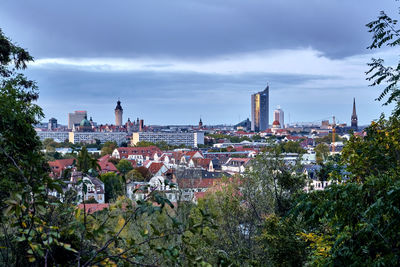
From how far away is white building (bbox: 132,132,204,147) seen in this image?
148 meters

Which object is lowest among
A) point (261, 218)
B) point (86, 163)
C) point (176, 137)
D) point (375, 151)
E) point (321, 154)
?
point (176, 137)

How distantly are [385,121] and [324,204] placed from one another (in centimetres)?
505

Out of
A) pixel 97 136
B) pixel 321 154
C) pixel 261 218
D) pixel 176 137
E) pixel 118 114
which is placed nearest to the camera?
pixel 261 218

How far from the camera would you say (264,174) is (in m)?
10.7

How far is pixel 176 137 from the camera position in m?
154

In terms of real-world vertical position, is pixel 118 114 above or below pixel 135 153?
above

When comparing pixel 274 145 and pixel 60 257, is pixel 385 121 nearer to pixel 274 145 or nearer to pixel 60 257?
pixel 274 145

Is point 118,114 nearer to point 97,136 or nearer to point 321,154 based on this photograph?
point 97,136

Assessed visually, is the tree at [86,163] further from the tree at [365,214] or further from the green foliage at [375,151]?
the green foliage at [375,151]

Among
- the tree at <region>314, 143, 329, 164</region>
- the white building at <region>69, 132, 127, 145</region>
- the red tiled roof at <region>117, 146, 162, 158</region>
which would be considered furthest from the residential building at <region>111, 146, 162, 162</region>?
the white building at <region>69, 132, 127, 145</region>

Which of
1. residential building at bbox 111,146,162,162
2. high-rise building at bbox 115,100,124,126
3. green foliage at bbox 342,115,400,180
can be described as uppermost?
high-rise building at bbox 115,100,124,126

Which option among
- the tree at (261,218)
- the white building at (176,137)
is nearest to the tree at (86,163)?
the tree at (261,218)

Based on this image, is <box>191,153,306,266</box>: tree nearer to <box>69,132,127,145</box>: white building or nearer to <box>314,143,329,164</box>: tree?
<box>314,143,329,164</box>: tree

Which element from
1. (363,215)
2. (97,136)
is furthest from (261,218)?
(97,136)
